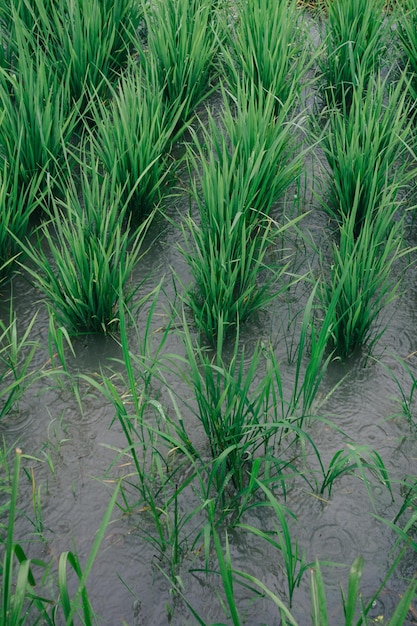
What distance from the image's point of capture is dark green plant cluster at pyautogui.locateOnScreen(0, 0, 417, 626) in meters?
1.55

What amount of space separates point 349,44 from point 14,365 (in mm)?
1727

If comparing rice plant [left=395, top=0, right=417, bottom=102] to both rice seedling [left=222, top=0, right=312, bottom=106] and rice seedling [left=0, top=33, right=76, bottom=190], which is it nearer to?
rice seedling [left=222, top=0, right=312, bottom=106]

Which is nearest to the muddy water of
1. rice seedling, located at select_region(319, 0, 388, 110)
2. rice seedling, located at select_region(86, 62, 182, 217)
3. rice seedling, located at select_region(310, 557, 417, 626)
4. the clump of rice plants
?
the clump of rice plants

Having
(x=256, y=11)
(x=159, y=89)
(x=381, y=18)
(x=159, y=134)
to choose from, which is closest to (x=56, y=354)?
(x=159, y=134)

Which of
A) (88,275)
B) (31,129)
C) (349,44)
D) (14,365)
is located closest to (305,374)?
(88,275)

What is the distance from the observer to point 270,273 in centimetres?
223

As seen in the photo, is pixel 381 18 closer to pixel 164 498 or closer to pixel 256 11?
pixel 256 11

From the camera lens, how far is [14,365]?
1.88 m

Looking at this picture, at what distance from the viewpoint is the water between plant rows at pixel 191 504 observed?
151cm

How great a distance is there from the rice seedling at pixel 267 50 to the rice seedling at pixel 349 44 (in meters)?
0.13

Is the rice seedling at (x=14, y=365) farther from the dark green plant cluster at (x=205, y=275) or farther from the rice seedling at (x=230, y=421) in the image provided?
the rice seedling at (x=230, y=421)

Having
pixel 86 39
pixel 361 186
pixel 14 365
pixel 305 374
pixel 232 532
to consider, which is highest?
pixel 86 39

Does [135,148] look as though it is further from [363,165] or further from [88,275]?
[363,165]

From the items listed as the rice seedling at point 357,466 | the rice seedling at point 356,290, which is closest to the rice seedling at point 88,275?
the rice seedling at point 356,290
